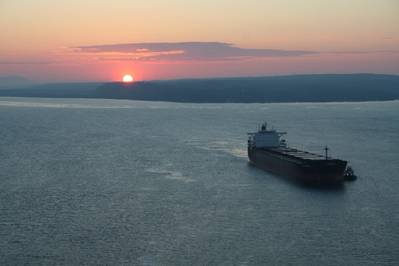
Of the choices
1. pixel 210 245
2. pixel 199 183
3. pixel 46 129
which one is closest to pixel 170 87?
pixel 46 129

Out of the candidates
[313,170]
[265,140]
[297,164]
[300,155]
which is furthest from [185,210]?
[265,140]

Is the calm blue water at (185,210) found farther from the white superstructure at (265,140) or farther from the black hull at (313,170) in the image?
the white superstructure at (265,140)

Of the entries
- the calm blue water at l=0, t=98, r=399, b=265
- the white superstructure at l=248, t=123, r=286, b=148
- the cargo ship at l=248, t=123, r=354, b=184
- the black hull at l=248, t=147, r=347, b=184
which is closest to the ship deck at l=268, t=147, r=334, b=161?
the cargo ship at l=248, t=123, r=354, b=184

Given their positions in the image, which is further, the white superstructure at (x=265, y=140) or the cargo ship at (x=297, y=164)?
the white superstructure at (x=265, y=140)

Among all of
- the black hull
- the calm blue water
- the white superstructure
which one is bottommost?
the calm blue water

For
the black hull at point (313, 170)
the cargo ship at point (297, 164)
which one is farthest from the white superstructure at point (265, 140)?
the black hull at point (313, 170)

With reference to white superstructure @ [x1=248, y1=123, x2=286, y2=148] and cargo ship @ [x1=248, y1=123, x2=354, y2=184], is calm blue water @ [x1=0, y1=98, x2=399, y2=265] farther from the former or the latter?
white superstructure @ [x1=248, y1=123, x2=286, y2=148]

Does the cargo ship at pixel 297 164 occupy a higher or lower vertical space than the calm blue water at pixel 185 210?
higher

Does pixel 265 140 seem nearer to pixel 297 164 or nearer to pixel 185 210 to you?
pixel 297 164

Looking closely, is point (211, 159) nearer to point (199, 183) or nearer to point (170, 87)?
point (199, 183)
